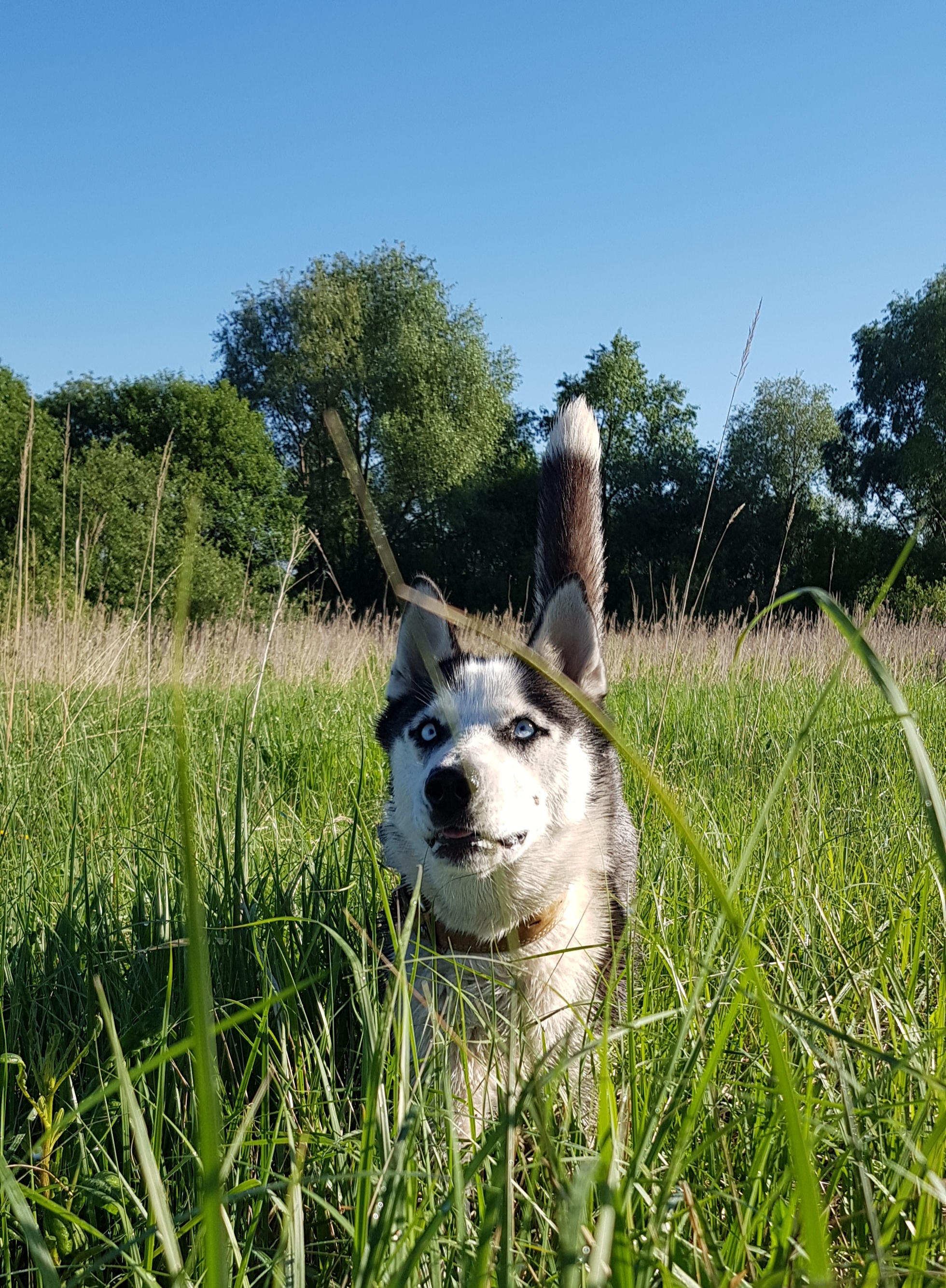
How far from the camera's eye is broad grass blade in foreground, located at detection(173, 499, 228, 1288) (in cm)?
33

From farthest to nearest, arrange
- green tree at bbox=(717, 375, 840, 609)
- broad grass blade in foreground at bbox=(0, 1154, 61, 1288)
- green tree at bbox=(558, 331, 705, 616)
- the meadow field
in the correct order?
green tree at bbox=(558, 331, 705, 616), green tree at bbox=(717, 375, 840, 609), the meadow field, broad grass blade in foreground at bbox=(0, 1154, 61, 1288)

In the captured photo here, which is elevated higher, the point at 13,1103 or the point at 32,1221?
the point at 32,1221

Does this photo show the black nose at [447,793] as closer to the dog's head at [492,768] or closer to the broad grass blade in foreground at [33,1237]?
the dog's head at [492,768]

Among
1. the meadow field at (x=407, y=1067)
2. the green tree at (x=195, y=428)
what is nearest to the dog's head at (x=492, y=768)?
the meadow field at (x=407, y=1067)

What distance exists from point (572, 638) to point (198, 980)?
2060 millimetres

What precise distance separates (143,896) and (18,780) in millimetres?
1284

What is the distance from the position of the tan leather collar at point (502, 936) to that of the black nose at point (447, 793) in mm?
305

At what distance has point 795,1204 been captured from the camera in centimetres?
90

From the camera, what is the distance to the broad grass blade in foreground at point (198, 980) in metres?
0.33

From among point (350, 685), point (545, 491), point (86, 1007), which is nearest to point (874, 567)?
point (350, 685)

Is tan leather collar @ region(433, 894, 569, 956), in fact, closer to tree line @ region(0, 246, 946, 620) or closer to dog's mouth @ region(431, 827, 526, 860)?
dog's mouth @ region(431, 827, 526, 860)

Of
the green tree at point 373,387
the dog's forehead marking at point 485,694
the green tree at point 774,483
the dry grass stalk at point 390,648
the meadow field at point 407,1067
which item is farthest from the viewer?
the green tree at point 373,387

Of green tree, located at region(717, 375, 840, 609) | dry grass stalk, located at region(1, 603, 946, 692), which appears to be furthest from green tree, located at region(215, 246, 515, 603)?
dry grass stalk, located at region(1, 603, 946, 692)

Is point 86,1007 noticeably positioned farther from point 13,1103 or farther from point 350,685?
point 350,685
